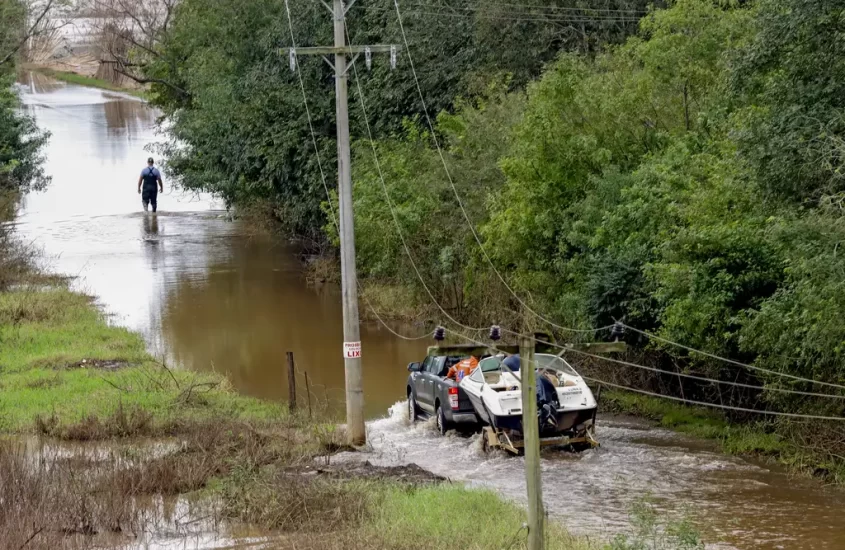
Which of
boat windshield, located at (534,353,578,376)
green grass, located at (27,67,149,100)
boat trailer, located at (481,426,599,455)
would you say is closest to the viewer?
boat trailer, located at (481,426,599,455)

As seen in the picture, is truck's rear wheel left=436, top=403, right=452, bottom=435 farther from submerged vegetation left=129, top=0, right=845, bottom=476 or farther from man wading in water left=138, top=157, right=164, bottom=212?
man wading in water left=138, top=157, right=164, bottom=212

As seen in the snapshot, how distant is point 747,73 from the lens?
728 inches

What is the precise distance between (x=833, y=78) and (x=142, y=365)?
50.7 ft

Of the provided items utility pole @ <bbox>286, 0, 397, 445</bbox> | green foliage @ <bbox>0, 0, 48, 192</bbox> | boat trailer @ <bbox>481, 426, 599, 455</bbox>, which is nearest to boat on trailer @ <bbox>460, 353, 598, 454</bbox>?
boat trailer @ <bbox>481, 426, 599, 455</bbox>

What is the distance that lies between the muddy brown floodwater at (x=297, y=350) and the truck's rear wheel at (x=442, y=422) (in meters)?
0.23

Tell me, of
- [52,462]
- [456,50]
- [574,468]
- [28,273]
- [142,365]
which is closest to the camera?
[52,462]

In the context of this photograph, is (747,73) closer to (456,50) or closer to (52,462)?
(52,462)

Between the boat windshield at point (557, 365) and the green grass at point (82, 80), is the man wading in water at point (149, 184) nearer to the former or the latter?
the boat windshield at point (557, 365)

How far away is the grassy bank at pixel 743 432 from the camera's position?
18.0 meters

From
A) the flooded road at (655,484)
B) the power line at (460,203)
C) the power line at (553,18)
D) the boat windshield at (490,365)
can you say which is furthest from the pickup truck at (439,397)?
the power line at (553,18)

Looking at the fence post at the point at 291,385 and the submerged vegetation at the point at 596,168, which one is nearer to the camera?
the submerged vegetation at the point at 596,168

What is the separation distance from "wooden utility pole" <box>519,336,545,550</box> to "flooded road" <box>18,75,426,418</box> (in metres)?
12.3

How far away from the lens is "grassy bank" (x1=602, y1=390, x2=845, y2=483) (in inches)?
708

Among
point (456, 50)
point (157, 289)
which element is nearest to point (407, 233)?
point (456, 50)
